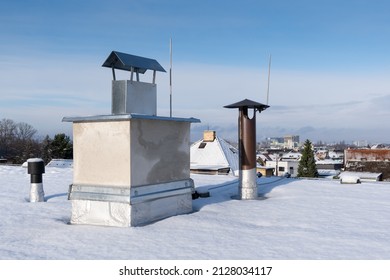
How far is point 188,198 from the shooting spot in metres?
6.85

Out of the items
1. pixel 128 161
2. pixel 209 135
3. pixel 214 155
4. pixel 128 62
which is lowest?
pixel 214 155

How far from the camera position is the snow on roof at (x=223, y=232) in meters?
4.30

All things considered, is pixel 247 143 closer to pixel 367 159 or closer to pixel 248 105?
pixel 248 105

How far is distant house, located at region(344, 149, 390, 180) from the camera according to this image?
47219 mm

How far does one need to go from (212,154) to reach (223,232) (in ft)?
78.1

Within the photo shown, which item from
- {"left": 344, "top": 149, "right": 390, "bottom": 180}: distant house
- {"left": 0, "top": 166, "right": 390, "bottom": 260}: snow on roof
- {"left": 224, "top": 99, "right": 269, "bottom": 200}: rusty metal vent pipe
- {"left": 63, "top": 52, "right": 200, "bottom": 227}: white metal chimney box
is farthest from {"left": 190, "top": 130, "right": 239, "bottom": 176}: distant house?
{"left": 344, "top": 149, "right": 390, "bottom": 180}: distant house

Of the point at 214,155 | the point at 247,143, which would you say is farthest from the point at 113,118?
the point at 214,155

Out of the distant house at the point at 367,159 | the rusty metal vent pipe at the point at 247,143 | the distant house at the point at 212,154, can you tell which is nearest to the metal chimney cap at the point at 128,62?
the rusty metal vent pipe at the point at 247,143

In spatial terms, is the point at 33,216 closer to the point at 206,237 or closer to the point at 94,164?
the point at 94,164

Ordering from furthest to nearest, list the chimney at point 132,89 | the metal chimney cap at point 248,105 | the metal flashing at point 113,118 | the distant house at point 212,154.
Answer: the distant house at point 212,154
the metal chimney cap at point 248,105
the chimney at point 132,89
the metal flashing at point 113,118

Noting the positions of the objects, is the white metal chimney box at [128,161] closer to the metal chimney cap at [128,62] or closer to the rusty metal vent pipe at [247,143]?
the metal chimney cap at [128,62]

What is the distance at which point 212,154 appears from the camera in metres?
29.0

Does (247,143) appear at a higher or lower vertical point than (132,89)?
lower

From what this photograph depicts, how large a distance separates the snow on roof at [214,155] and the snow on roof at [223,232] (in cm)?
1945
